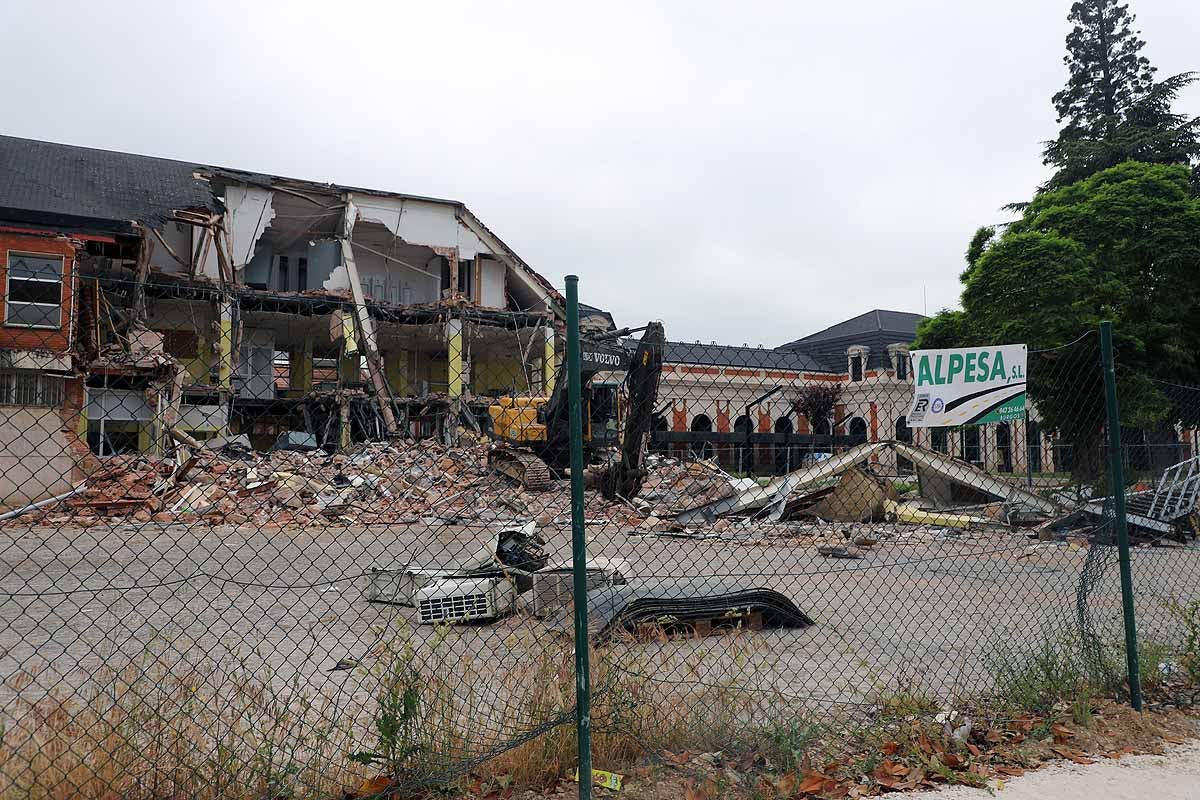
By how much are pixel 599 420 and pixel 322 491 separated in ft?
21.8

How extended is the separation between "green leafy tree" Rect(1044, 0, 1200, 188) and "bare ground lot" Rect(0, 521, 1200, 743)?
21279 mm

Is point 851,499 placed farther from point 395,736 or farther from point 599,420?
point 395,736

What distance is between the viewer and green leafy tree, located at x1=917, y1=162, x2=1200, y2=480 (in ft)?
70.6

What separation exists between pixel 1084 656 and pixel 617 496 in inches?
559

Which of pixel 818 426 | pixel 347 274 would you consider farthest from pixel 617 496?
pixel 347 274

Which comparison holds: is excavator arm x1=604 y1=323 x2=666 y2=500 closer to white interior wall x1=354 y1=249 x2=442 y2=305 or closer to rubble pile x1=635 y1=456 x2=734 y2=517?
rubble pile x1=635 y1=456 x2=734 y2=517

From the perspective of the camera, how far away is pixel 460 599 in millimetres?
7660

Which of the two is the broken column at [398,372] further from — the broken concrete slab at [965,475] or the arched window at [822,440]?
the arched window at [822,440]

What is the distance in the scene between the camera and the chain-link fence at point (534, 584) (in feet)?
11.7

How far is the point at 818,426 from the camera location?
7.20 m

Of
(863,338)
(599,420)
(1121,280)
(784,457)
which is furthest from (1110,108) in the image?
(784,457)

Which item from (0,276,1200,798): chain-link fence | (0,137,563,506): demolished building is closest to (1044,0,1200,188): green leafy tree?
(0,276,1200,798): chain-link fence

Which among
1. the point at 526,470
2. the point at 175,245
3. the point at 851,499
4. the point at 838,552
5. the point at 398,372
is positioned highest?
the point at 175,245

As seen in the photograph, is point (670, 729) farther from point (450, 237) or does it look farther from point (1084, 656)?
point (450, 237)
